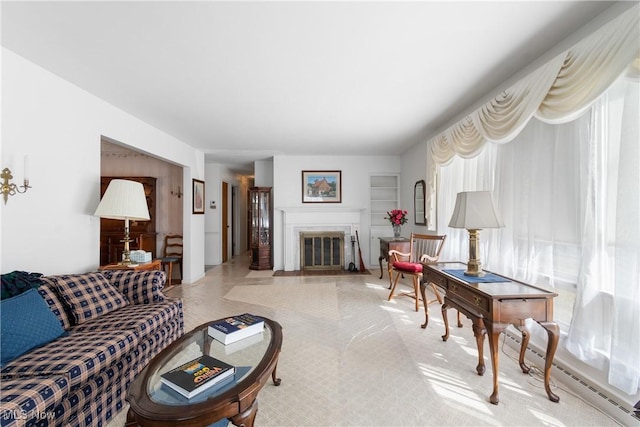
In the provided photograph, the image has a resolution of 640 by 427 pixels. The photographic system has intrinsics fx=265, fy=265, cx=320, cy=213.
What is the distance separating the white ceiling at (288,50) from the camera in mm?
1628

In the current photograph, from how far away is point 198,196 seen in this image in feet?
16.9

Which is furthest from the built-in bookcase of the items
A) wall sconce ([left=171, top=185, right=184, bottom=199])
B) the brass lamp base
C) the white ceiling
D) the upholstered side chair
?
wall sconce ([left=171, top=185, right=184, bottom=199])

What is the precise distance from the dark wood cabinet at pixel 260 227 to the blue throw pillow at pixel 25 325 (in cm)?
410

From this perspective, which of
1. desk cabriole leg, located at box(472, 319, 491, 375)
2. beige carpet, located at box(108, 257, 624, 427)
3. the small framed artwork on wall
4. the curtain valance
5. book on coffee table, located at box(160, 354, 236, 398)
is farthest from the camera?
the small framed artwork on wall

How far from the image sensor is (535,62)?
7.14ft

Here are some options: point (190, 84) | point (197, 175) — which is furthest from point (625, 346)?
point (197, 175)

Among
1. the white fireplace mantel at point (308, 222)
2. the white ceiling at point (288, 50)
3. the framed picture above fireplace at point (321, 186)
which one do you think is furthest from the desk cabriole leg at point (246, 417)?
the framed picture above fireplace at point (321, 186)

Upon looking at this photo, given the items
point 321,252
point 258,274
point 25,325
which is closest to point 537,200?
point 25,325

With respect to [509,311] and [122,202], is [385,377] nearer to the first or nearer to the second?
[509,311]

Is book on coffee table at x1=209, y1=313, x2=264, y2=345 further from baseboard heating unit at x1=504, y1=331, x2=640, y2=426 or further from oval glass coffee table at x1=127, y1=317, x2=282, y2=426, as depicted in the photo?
baseboard heating unit at x1=504, y1=331, x2=640, y2=426

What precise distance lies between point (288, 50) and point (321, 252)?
430 centimetres

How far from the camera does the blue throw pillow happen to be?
1.46 metres

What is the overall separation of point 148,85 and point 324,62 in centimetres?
174

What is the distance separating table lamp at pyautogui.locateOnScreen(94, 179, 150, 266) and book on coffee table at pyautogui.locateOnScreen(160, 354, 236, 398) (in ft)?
6.56
